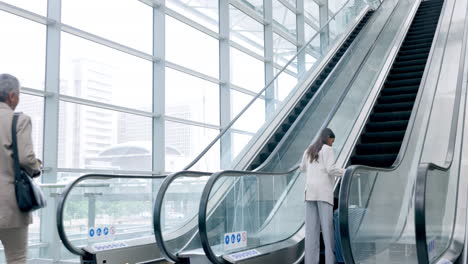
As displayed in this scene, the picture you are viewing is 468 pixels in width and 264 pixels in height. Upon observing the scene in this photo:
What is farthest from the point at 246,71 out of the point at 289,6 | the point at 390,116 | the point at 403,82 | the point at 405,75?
the point at 390,116

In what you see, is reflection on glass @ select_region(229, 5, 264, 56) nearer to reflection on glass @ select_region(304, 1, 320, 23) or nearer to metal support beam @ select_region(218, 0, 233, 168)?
metal support beam @ select_region(218, 0, 233, 168)

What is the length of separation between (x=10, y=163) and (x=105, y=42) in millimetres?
5995

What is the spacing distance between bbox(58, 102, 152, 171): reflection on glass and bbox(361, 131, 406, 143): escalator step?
166 inches

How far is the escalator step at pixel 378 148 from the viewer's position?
719cm

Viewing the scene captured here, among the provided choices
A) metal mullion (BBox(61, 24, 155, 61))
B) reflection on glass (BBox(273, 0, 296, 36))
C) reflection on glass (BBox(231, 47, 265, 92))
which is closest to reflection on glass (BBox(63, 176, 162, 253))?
metal mullion (BBox(61, 24, 155, 61))

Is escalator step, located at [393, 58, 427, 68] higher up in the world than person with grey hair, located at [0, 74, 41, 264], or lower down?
higher up

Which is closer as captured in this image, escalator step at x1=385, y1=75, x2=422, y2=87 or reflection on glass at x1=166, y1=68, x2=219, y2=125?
escalator step at x1=385, y1=75, x2=422, y2=87

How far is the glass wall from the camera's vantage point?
25.0 ft

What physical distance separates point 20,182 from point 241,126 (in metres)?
5.75

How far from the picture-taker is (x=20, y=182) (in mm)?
3164

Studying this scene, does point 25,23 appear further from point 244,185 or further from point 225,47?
point 225,47

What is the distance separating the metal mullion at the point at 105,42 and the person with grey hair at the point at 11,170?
5109mm

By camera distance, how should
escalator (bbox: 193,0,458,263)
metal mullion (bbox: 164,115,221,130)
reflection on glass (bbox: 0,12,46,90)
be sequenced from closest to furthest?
escalator (bbox: 193,0,458,263), reflection on glass (bbox: 0,12,46,90), metal mullion (bbox: 164,115,221,130)

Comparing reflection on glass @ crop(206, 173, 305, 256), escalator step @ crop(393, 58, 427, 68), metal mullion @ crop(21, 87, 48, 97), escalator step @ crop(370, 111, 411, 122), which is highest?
escalator step @ crop(393, 58, 427, 68)
